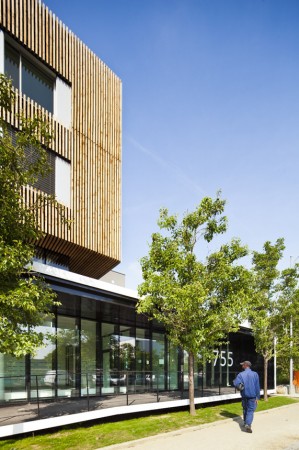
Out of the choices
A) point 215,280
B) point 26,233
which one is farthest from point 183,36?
point 215,280

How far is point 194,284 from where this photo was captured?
15695 mm

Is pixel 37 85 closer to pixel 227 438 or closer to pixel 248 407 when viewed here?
pixel 248 407

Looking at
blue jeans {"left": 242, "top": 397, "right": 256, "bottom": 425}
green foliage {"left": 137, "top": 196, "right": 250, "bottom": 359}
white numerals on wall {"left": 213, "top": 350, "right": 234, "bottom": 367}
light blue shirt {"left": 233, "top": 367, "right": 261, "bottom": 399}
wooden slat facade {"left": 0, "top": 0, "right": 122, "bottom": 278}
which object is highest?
wooden slat facade {"left": 0, "top": 0, "right": 122, "bottom": 278}

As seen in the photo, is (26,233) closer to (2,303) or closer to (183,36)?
(2,303)

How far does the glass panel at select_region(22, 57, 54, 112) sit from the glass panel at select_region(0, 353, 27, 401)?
1073cm

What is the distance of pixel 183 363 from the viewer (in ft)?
77.9

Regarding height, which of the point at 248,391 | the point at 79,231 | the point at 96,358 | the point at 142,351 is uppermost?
the point at 79,231

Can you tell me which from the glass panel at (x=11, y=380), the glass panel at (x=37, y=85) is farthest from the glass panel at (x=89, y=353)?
the glass panel at (x=37, y=85)

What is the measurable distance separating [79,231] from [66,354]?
5469 millimetres

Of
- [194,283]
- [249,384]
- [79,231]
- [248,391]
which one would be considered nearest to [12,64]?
[79,231]

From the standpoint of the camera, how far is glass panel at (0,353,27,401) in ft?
49.6

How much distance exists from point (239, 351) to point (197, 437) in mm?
16678

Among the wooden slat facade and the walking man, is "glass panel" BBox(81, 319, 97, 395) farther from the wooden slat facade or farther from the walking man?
the walking man

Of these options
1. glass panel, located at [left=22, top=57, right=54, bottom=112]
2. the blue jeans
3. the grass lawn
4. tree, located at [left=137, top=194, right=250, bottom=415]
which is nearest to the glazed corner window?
glass panel, located at [left=22, top=57, right=54, bottom=112]
